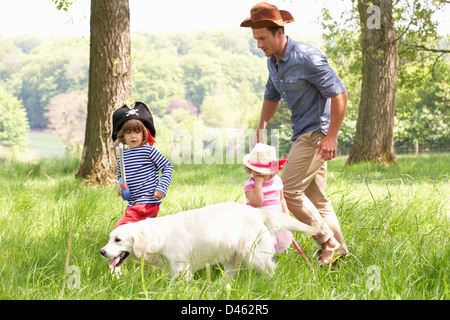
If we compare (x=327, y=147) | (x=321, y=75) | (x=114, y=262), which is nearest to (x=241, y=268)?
(x=114, y=262)

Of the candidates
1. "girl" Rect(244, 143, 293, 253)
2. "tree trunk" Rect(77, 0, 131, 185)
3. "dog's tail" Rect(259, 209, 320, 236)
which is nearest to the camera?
"dog's tail" Rect(259, 209, 320, 236)

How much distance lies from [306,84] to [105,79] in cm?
479

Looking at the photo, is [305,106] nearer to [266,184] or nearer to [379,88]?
[266,184]

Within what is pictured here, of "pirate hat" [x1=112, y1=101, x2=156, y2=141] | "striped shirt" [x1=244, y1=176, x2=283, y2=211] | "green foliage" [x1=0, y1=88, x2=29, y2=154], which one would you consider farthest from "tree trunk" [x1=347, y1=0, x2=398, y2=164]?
"green foliage" [x1=0, y1=88, x2=29, y2=154]

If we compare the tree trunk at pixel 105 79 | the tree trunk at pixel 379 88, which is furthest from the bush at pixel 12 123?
the tree trunk at pixel 105 79

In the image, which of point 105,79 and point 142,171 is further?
point 105,79

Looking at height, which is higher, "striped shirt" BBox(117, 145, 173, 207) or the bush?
"striped shirt" BBox(117, 145, 173, 207)

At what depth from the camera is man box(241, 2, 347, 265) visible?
11.3 feet

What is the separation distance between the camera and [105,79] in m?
7.49

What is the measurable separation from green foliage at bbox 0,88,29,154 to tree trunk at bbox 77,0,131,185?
73014mm

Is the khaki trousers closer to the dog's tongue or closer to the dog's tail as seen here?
the dog's tail

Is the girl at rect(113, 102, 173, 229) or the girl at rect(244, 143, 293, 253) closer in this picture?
the girl at rect(244, 143, 293, 253)

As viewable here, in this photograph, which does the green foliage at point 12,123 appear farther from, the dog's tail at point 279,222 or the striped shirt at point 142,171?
the dog's tail at point 279,222

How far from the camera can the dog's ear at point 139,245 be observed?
287 centimetres
